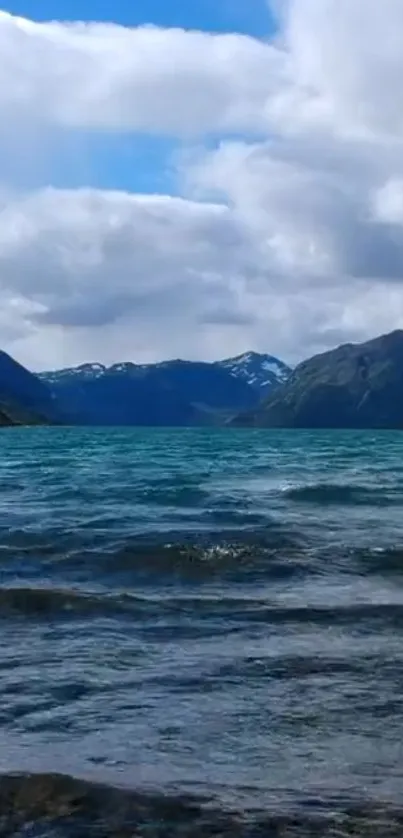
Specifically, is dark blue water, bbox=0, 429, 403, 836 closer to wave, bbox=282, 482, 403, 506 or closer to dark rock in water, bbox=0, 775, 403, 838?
dark rock in water, bbox=0, 775, 403, 838

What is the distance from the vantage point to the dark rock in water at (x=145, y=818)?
8719 mm

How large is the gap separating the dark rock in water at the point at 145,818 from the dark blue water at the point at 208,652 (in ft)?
0.97

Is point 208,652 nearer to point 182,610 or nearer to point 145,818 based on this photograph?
point 182,610

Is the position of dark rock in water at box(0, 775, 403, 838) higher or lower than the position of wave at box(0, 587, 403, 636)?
lower

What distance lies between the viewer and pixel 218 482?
49375 millimetres

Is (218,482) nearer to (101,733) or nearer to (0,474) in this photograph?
(0,474)

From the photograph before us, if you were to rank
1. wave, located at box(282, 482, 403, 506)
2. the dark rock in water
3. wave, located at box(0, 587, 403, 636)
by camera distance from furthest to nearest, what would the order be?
wave, located at box(282, 482, 403, 506) → wave, located at box(0, 587, 403, 636) → the dark rock in water

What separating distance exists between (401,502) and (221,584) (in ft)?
63.1

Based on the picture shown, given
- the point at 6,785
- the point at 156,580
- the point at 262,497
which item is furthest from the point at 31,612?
the point at 262,497

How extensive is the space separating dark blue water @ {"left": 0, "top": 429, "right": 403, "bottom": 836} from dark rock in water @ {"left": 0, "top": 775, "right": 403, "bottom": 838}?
0.30m

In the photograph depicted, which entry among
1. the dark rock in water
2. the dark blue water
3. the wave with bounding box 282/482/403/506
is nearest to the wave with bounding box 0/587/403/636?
the dark blue water

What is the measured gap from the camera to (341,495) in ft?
136

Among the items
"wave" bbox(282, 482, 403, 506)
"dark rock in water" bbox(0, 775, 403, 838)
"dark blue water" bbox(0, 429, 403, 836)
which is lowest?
"dark rock in water" bbox(0, 775, 403, 838)

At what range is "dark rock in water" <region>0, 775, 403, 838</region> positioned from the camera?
343 inches
